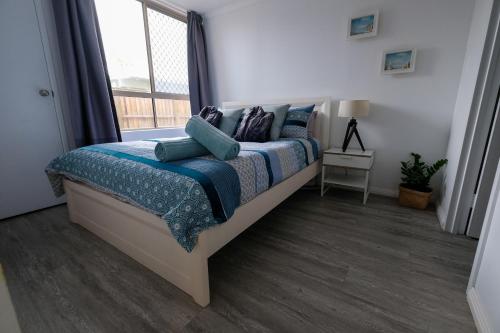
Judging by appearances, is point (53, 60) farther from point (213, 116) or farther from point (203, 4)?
point (203, 4)

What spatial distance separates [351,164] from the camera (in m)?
2.32

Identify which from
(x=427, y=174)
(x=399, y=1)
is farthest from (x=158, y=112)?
(x=427, y=174)

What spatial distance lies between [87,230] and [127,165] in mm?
976

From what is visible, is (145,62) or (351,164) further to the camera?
(145,62)

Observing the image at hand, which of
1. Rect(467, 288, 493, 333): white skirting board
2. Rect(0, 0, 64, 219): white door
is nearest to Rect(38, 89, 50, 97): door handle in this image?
Rect(0, 0, 64, 219): white door

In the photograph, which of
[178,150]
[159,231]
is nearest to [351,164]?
[178,150]

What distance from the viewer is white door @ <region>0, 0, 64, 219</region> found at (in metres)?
2.04

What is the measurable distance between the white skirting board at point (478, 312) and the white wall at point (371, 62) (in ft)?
5.11

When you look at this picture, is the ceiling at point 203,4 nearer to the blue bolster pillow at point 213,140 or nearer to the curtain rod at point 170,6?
the curtain rod at point 170,6

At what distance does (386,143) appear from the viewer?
8.18 ft

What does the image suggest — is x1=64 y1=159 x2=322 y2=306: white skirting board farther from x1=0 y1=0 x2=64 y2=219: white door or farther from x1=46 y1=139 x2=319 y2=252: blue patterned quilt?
x1=0 y1=0 x2=64 y2=219: white door

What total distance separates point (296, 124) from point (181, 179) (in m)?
1.71

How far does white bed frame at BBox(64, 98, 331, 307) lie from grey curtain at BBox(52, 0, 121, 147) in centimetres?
88

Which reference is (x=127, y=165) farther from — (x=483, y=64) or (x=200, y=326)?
(x=483, y=64)
